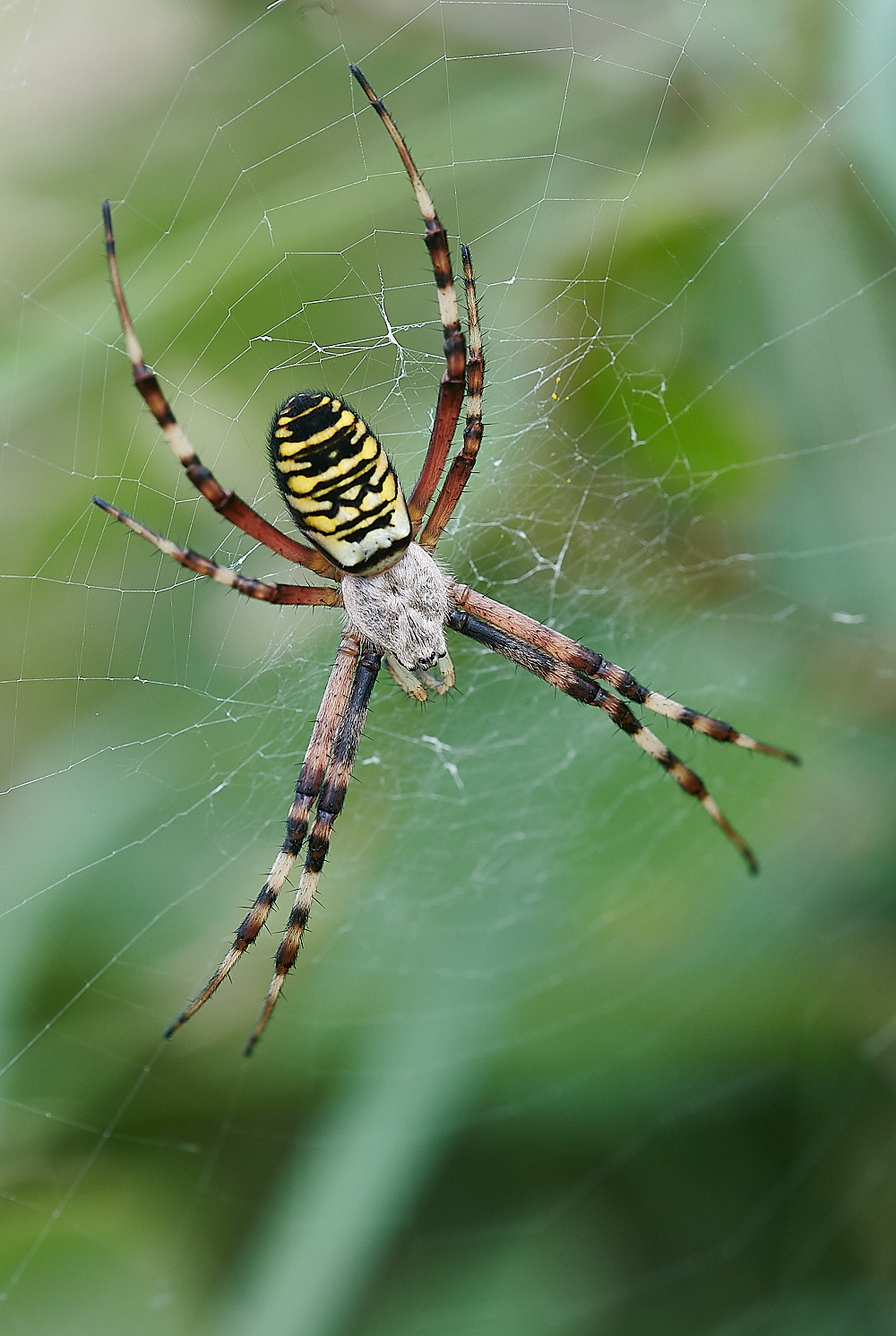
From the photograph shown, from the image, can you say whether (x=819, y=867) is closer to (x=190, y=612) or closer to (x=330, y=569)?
(x=330, y=569)

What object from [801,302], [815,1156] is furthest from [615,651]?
[815,1156]

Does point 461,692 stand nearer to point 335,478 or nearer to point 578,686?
point 578,686

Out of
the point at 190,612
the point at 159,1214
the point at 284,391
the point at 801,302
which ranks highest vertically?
the point at 801,302

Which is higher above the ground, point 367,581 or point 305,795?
point 367,581

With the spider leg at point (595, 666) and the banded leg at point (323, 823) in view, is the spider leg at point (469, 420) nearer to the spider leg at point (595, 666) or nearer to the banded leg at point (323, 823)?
the spider leg at point (595, 666)

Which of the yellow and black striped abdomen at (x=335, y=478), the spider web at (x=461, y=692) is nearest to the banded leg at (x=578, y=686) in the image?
the spider web at (x=461, y=692)

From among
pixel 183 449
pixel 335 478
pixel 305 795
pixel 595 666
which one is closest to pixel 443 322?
pixel 335 478

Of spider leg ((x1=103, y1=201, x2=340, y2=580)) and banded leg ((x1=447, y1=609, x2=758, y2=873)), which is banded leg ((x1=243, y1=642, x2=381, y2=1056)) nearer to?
banded leg ((x1=447, y1=609, x2=758, y2=873))
